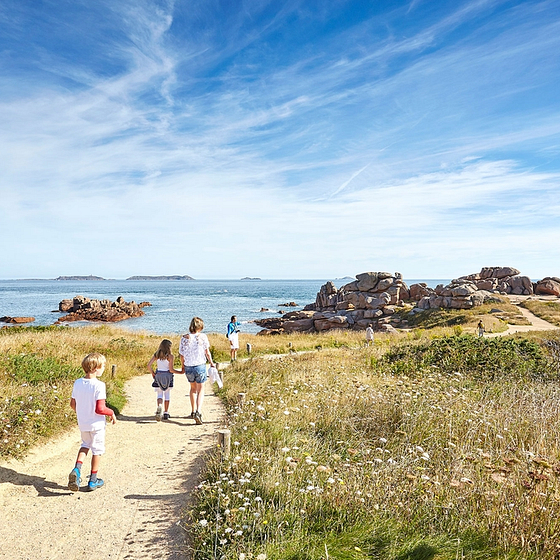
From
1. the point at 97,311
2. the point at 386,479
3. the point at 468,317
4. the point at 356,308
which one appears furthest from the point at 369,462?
the point at 97,311

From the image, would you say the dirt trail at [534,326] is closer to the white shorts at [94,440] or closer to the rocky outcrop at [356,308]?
the rocky outcrop at [356,308]

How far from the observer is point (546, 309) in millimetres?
44125

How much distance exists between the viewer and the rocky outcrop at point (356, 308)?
156ft

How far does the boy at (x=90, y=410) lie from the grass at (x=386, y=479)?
1681 millimetres

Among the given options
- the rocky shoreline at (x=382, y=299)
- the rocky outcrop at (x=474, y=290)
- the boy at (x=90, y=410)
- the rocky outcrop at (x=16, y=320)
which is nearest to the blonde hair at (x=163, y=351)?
the boy at (x=90, y=410)

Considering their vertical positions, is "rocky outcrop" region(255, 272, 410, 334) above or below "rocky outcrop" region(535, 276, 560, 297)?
below

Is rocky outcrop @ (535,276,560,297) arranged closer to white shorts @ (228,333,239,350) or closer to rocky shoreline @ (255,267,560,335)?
rocky shoreline @ (255,267,560,335)

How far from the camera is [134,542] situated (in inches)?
185

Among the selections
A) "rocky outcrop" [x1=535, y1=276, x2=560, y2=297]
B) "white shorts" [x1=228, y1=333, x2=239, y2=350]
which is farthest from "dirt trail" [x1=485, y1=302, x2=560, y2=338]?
"white shorts" [x1=228, y1=333, x2=239, y2=350]

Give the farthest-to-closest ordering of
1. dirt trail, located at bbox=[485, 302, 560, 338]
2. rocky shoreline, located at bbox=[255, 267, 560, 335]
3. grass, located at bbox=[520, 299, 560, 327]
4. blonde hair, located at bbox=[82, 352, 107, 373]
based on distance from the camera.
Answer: rocky shoreline, located at bbox=[255, 267, 560, 335] < grass, located at bbox=[520, 299, 560, 327] < dirt trail, located at bbox=[485, 302, 560, 338] < blonde hair, located at bbox=[82, 352, 107, 373]

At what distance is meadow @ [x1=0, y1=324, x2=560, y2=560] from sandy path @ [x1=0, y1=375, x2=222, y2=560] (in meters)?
0.38

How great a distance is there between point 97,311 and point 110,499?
73698mm

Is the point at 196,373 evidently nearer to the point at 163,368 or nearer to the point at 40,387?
the point at 163,368

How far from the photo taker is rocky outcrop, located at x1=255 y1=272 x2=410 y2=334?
156 ft
